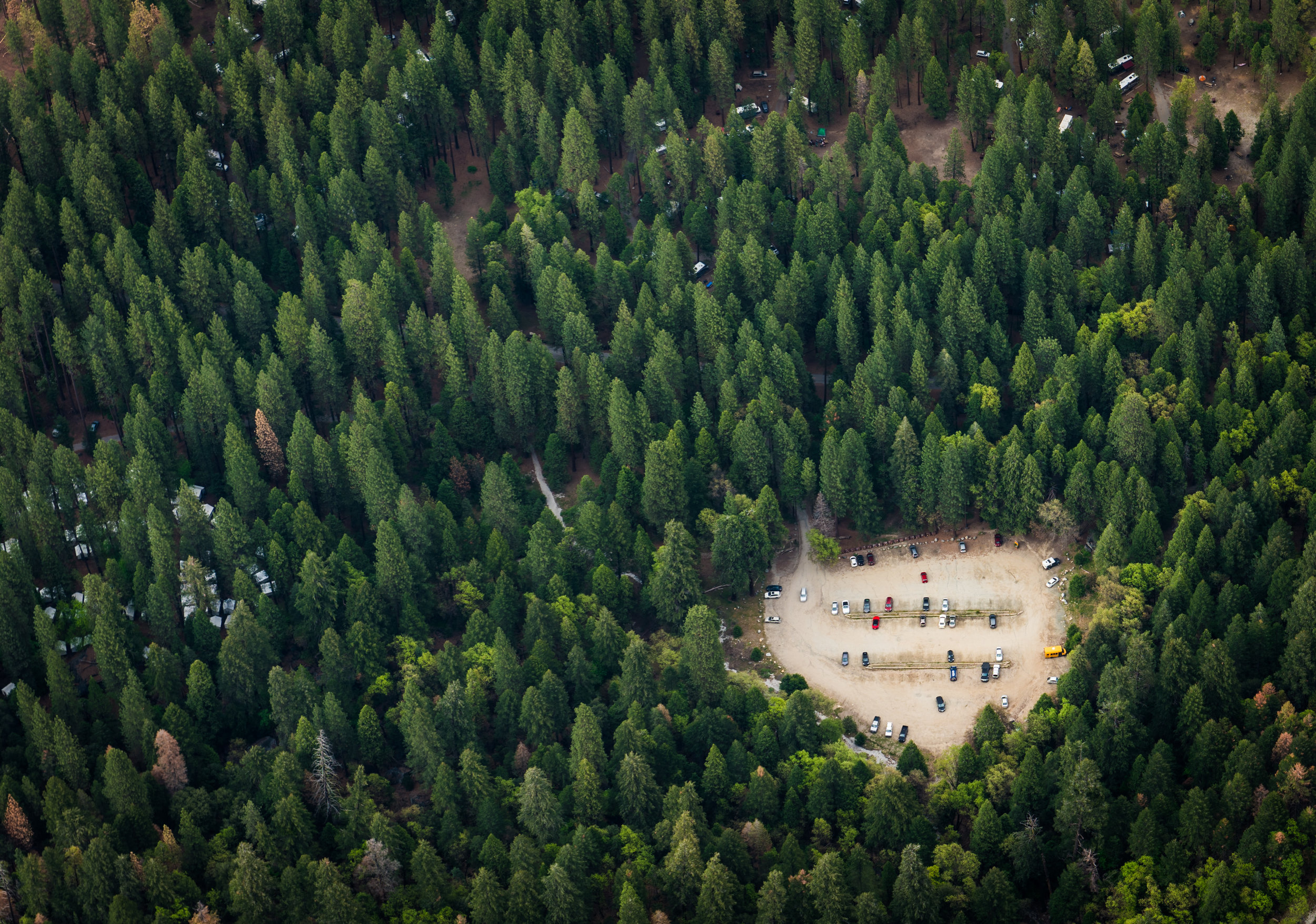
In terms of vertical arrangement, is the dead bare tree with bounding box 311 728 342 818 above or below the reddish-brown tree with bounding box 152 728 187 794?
below

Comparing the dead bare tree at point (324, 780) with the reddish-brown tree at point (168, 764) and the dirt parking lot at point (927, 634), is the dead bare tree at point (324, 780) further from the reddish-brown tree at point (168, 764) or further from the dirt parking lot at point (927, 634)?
the dirt parking lot at point (927, 634)

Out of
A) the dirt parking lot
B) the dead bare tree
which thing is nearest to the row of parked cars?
the dirt parking lot

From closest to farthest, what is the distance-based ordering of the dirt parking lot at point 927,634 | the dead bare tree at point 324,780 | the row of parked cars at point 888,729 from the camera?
the dead bare tree at point 324,780 → the row of parked cars at point 888,729 → the dirt parking lot at point 927,634

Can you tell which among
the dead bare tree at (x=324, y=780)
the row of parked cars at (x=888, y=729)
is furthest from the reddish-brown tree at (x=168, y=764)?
the row of parked cars at (x=888, y=729)

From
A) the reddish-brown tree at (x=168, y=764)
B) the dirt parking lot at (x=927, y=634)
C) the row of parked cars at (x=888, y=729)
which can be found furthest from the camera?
the dirt parking lot at (x=927, y=634)

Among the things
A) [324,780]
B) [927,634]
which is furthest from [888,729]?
[324,780]

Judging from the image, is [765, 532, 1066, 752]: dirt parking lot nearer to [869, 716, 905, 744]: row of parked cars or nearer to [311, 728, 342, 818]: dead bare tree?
[869, 716, 905, 744]: row of parked cars

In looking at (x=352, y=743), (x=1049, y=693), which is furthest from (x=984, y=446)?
(x=352, y=743)

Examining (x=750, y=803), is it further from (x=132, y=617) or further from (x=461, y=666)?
(x=132, y=617)

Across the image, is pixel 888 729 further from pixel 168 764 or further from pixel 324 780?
pixel 168 764

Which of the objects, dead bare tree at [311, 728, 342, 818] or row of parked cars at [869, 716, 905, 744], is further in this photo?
row of parked cars at [869, 716, 905, 744]
